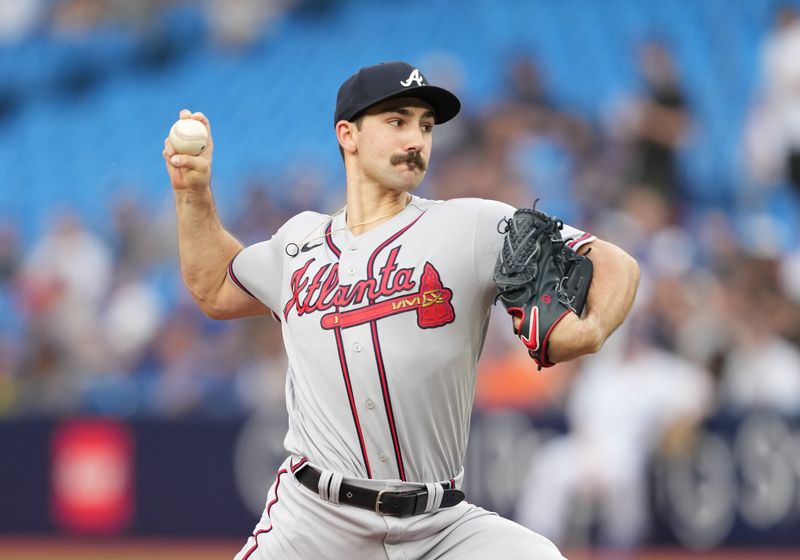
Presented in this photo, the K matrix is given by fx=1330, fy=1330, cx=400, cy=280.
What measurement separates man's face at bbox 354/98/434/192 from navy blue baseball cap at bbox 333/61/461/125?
4 cm

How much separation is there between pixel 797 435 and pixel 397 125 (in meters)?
5.96

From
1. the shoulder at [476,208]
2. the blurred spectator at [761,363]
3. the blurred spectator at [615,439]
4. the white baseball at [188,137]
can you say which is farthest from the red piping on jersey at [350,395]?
the blurred spectator at [761,363]

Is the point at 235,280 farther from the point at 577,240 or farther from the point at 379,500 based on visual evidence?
the point at 577,240

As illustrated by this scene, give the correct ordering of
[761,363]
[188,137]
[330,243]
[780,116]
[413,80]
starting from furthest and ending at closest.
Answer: [780,116]
[761,363]
[188,137]
[330,243]
[413,80]

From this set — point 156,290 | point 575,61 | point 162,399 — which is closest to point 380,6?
point 575,61

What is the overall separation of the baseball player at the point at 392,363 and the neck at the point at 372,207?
0.03 metres

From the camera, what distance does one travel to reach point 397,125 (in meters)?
4.16

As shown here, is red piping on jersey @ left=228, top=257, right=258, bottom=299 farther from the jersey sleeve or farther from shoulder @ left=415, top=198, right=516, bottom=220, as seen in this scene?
shoulder @ left=415, top=198, right=516, bottom=220

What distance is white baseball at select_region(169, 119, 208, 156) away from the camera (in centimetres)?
439

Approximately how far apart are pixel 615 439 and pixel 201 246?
17.3 feet

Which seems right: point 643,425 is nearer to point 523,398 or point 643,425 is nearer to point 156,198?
point 523,398

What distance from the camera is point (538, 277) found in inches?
145

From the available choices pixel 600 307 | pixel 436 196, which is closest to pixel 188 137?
pixel 600 307

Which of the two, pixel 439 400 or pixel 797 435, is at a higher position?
pixel 439 400
